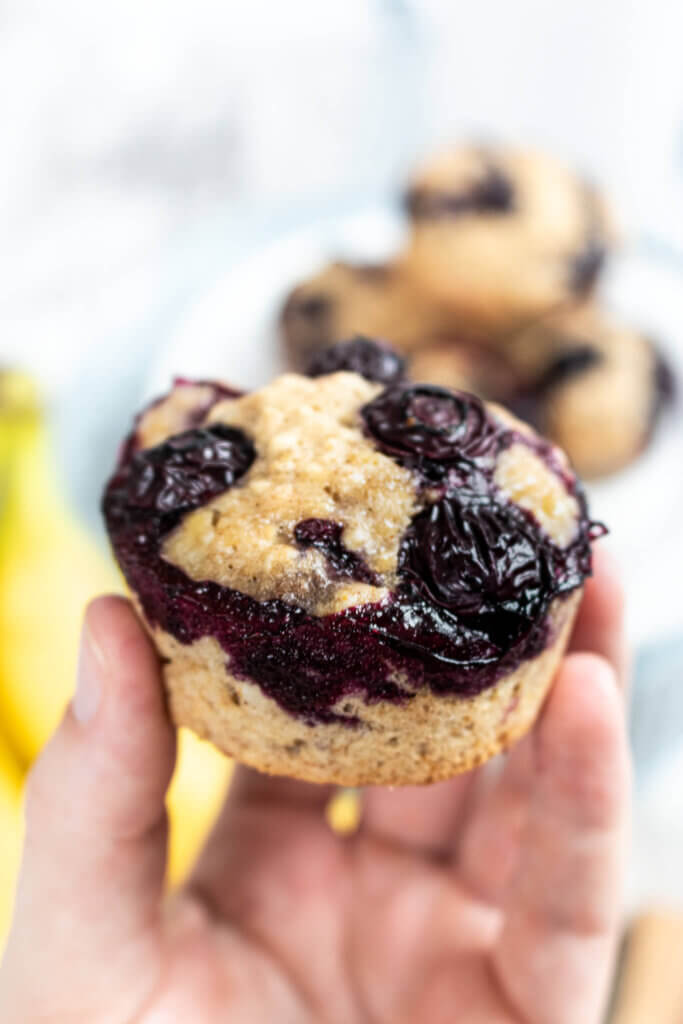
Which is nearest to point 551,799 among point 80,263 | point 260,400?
point 260,400

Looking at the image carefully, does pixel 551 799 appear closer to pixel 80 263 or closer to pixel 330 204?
pixel 330 204

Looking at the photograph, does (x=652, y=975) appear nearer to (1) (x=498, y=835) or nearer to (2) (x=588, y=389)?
(1) (x=498, y=835)

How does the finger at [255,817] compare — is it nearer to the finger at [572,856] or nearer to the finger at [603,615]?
the finger at [572,856]

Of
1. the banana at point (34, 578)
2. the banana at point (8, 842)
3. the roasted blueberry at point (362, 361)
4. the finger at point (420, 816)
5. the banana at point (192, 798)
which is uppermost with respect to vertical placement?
the roasted blueberry at point (362, 361)

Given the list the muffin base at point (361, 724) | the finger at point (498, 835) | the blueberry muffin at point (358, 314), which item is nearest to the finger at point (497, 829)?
the finger at point (498, 835)

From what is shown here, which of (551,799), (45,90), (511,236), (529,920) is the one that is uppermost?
(45,90)

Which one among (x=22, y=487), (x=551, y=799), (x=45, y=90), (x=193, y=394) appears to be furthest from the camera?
(x=45, y=90)
